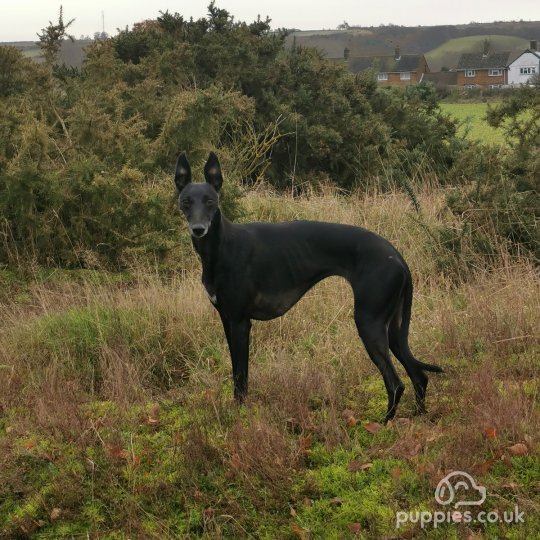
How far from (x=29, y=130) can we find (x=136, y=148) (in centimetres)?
183

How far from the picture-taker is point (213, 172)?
5508mm

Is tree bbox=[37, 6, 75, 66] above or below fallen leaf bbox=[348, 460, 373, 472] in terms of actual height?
above

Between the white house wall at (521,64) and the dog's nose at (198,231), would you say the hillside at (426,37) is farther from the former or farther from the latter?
the dog's nose at (198,231)

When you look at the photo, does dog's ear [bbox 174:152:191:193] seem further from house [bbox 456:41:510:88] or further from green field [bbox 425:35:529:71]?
green field [bbox 425:35:529:71]

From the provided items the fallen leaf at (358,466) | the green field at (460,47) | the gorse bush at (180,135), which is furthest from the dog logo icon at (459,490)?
the green field at (460,47)

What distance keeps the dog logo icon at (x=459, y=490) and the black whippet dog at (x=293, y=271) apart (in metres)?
0.96

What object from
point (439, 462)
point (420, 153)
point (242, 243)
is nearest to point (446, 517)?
point (439, 462)

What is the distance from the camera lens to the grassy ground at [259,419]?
15.4 feet

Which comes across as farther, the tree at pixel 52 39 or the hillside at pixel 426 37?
the hillside at pixel 426 37

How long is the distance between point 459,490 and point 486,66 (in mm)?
105360

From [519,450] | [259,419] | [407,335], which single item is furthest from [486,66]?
[519,450]

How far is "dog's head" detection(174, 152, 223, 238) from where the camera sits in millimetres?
5160

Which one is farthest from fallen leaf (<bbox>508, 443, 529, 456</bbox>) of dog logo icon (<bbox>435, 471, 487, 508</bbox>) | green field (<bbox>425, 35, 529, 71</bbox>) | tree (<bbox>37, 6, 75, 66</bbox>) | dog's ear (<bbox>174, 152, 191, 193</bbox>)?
green field (<bbox>425, 35, 529, 71</bbox>)

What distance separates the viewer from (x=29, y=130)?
10648 millimetres
